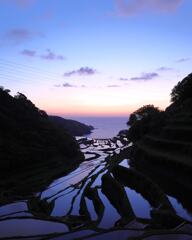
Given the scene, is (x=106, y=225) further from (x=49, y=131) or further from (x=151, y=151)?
(x=49, y=131)

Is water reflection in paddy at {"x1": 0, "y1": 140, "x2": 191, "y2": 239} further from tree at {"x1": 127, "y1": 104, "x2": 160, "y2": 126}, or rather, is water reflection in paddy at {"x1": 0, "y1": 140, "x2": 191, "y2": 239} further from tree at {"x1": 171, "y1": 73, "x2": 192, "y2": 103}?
tree at {"x1": 127, "y1": 104, "x2": 160, "y2": 126}

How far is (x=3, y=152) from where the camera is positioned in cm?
4316

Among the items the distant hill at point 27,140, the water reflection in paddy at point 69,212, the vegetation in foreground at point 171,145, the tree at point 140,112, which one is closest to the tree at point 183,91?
the vegetation in foreground at point 171,145

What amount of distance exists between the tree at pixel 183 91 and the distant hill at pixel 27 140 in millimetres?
20325

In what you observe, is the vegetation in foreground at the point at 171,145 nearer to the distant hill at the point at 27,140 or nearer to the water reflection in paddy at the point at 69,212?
the water reflection in paddy at the point at 69,212

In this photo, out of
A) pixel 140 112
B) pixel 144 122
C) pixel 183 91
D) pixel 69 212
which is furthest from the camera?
pixel 140 112

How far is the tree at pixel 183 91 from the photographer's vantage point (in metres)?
61.1

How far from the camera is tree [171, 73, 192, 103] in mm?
61081

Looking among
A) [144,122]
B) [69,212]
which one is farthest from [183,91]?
[69,212]

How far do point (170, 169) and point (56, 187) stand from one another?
10849mm

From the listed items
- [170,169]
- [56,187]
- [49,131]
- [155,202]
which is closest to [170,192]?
[155,202]

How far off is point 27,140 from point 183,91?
2837 cm

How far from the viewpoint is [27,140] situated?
52.0 metres

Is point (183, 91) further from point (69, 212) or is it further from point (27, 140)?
point (69, 212)
